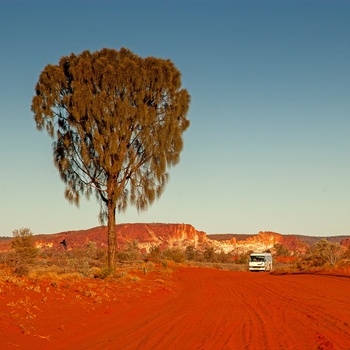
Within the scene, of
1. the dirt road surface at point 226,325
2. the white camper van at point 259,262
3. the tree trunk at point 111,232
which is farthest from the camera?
the white camper van at point 259,262

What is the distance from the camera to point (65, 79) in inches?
988

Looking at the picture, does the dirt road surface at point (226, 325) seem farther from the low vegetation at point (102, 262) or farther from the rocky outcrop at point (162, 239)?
the rocky outcrop at point (162, 239)

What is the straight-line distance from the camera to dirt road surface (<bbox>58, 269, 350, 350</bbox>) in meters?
8.86

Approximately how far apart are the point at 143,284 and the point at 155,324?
10.2m

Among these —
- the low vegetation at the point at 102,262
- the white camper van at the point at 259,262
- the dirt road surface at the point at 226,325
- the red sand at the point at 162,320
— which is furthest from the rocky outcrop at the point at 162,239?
the dirt road surface at the point at 226,325

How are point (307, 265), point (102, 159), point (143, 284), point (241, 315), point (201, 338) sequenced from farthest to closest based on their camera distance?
point (307, 265) → point (102, 159) → point (143, 284) → point (241, 315) → point (201, 338)

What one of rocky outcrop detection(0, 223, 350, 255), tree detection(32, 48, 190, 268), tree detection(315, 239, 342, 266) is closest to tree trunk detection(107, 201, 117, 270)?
tree detection(32, 48, 190, 268)

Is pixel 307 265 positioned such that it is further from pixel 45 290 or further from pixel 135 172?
pixel 45 290

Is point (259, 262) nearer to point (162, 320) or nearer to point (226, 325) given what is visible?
point (162, 320)

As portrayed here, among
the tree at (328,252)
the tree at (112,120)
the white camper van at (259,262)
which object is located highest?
the tree at (112,120)

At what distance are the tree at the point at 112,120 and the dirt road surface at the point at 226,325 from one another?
895cm

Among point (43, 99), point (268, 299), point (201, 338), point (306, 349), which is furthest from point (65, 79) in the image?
point (306, 349)

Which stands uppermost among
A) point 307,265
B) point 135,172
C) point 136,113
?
point 136,113

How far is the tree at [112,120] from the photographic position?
24.0m
